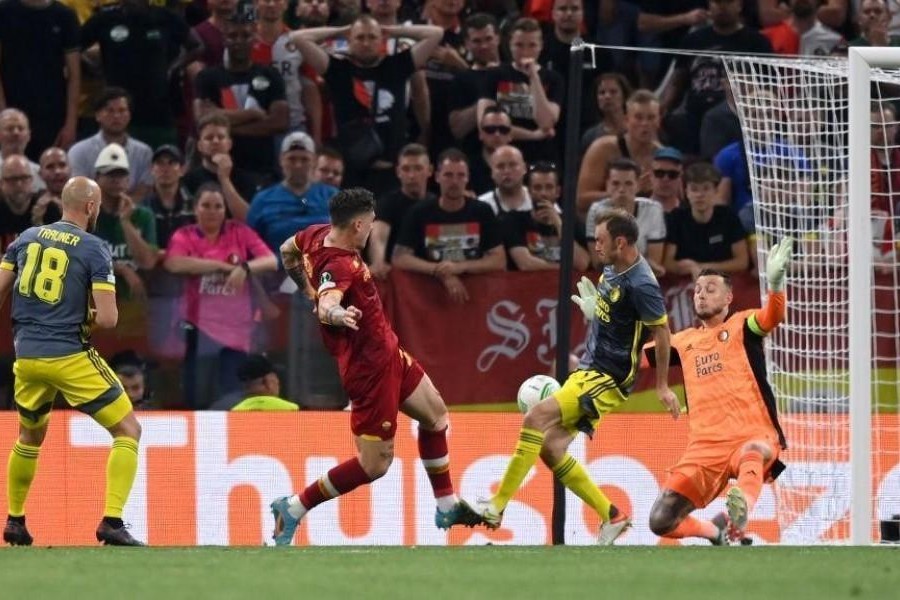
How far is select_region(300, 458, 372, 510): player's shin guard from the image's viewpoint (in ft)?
36.7

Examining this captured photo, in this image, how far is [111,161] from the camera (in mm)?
14633

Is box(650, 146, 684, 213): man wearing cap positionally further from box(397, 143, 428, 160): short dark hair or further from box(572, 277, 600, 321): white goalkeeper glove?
box(572, 277, 600, 321): white goalkeeper glove

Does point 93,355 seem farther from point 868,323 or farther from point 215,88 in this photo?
point 215,88

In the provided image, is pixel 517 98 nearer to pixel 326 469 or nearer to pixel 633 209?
pixel 633 209

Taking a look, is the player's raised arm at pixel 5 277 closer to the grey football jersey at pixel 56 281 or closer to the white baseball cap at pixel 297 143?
the grey football jersey at pixel 56 281

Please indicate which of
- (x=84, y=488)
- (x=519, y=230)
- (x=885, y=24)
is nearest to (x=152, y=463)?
(x=84, y=488)

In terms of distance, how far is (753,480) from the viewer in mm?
11109

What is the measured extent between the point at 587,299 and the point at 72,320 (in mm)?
3369

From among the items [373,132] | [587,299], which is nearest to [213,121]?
[373,132]

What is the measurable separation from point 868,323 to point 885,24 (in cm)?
645

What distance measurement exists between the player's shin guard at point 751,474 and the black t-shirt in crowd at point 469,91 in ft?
19.0

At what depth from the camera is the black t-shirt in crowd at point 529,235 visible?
14.7 m

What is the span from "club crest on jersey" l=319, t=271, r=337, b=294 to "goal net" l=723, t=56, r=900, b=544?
355 cm

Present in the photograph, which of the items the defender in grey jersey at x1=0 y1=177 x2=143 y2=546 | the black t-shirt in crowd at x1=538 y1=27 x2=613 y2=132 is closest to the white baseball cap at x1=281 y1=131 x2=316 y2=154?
the black t-shirt in crowd at x1=538 y1=27 x2=613 y2=132
